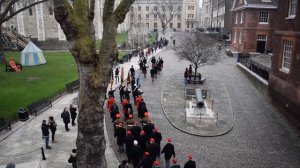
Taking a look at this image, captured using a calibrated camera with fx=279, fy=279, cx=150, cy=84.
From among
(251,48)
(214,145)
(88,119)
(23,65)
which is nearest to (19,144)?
(88,119)

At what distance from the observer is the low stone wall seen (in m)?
50.0

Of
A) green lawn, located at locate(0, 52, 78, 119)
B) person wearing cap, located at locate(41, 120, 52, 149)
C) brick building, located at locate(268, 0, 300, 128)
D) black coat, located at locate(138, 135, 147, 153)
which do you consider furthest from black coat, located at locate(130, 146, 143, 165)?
brick building, located at locate(268, 0, 300, 128)

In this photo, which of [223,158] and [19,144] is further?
[19,144]

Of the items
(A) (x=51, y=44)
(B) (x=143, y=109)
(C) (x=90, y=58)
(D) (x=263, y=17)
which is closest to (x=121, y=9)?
(C) (x=90, y=58)

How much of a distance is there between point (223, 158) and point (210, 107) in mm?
6172

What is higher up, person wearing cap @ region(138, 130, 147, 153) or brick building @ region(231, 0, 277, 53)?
brick building @ region(231, 0, 277, 53)

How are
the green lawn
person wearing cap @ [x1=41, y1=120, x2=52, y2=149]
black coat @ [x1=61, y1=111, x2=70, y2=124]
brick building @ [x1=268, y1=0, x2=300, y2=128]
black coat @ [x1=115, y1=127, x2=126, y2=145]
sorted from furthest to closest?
the green lawn < brick building @ [x1=268, y1=0, x2=300, y2=128] < black coat @ [x1=61, y1=111, x2=70, y2=124] < person wearing cap @ [x1=41, y1=120, x2=52, y2=149] < black coat @ [x1=115, y1=127, x2=126, y2=145]

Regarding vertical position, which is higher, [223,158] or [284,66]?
[284,66]

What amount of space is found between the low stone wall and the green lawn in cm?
1674

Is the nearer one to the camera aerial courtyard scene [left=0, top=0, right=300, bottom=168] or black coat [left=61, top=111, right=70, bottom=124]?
aerial courtyard scene [left=0, top=0, right=300, bottom=168]

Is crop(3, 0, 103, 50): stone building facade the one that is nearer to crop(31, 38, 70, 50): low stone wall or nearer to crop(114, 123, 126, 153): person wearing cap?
crop(31, 38, 70, 50): low stone wall

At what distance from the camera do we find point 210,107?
17375 millimetres

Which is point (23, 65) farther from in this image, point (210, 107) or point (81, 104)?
point (81, 104)

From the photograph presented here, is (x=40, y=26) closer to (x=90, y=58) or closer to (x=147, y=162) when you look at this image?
(x=90, y=58)
